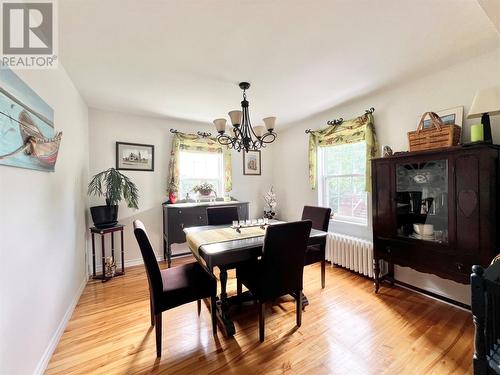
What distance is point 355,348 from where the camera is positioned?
1.63 metres

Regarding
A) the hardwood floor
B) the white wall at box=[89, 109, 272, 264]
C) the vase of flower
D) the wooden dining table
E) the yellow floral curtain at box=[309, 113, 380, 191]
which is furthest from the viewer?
the vase of flower

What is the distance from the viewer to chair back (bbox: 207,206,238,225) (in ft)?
9.18

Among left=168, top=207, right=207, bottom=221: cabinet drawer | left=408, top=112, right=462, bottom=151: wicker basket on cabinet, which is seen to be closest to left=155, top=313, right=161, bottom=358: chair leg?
left=168, top=207, right=207, bottom=221: cabinet drawer

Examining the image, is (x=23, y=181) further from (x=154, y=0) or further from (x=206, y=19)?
(x=206, y=19)

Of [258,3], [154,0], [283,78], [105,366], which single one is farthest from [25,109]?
[283,78]

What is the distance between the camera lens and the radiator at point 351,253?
266cm

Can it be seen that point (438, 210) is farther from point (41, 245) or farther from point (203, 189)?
point (41, 245)

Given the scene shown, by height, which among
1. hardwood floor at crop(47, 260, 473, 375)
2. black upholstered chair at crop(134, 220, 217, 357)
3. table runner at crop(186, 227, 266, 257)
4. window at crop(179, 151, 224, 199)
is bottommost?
hardwood floor at crop(47, 260, 473, 375)

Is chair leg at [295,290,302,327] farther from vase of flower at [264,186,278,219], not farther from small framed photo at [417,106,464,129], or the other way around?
vase of flower at [264,186,278,219]

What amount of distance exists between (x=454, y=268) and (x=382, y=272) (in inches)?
33.7

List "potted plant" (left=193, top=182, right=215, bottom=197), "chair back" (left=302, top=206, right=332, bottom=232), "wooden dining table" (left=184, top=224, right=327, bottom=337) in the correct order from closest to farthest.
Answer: "wooden dining table" (left=184, top=224, right=327, bottom=337) → "chair back" (left=302, top=206, right=332, bottom=232) → "potted plant" (left=193, top=182, right=215, bottom=197)

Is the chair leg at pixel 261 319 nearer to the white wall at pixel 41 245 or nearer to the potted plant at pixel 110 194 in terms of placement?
the white wall at pixel 41 245

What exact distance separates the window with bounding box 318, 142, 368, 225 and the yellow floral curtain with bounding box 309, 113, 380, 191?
116 mm

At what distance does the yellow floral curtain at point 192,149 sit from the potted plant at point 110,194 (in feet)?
2.39
